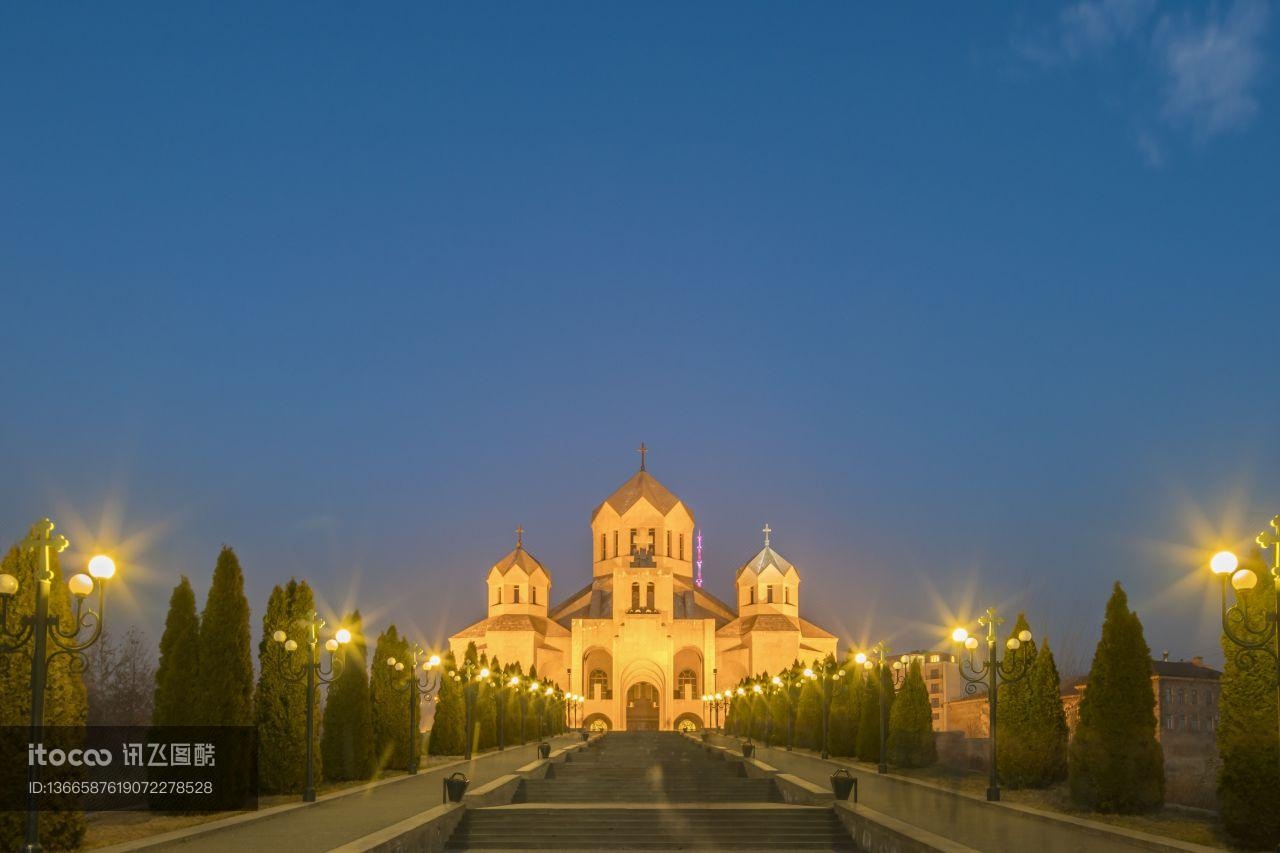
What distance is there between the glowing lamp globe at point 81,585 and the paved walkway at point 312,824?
2412 millimetres

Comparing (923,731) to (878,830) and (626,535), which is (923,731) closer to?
(878,830)

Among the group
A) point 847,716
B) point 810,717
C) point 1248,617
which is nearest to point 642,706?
point 810,717

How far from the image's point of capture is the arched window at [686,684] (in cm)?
7194

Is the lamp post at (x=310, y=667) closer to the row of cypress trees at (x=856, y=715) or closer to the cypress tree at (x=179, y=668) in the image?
the cypress tree at (x=179, y=668)

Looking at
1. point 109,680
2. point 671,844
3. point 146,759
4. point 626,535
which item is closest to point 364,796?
point 146,759

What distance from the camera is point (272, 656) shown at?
20062 millimetres

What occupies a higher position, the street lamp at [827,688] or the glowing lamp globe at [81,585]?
the glowing lamp globe at [81,585]

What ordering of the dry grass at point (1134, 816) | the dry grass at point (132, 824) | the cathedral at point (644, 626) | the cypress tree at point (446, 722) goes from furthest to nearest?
1. the cathedral at point (644, 626)
2. the cypress tree at point (446, 722)
3. the dry grass at point (1134, 816)
4. the dry grass at point (132, 824)

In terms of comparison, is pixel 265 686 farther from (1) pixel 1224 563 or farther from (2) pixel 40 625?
(1) pixel 1224 563

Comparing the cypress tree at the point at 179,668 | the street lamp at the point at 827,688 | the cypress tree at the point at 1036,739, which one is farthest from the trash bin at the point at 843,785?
the street lamp at the point at 827,688

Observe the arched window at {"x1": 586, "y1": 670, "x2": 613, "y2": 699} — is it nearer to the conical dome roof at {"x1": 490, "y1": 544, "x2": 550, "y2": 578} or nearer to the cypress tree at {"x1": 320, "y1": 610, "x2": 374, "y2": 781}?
the conical dome roof at {"x1": 490, "y1": 544, "x2": 550, "y2": 578}

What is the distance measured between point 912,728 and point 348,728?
453 inches

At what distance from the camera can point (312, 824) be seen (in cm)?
1520

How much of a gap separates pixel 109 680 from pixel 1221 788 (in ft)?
100
